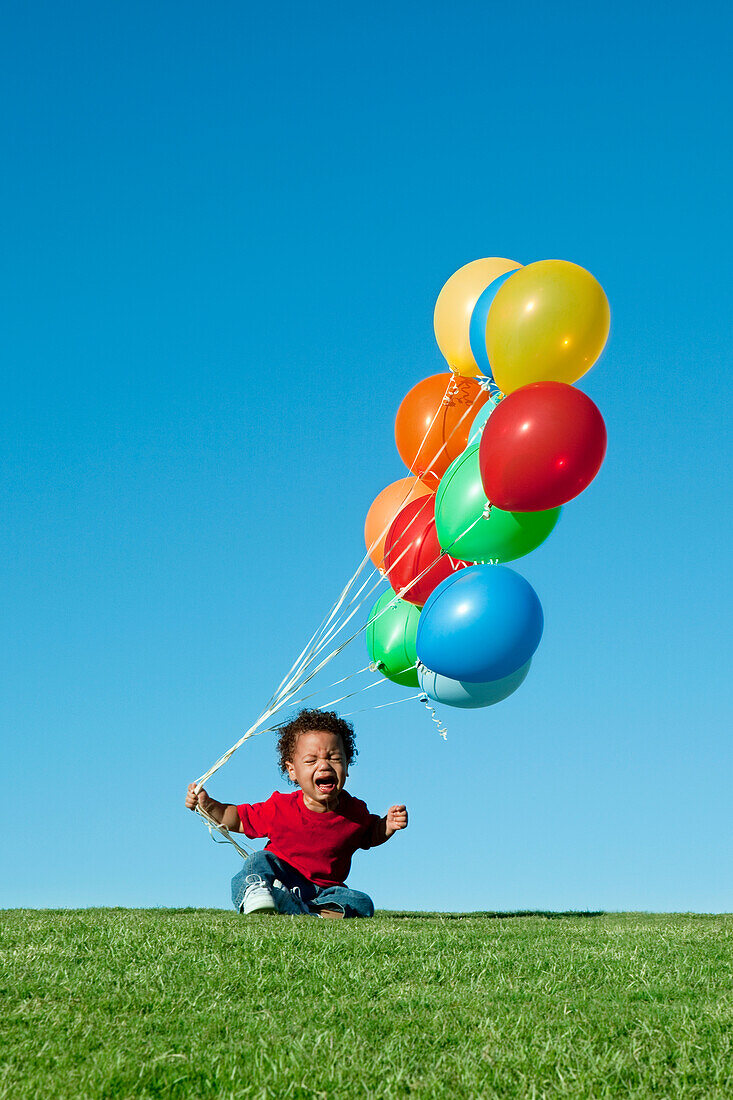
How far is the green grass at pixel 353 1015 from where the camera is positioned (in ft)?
8.96

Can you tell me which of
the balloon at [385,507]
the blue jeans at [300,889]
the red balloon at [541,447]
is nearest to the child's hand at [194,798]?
the blue jeans at [300,889]


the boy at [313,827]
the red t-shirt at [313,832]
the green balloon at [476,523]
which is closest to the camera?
the boy at [313,827]

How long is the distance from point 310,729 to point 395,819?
87cm

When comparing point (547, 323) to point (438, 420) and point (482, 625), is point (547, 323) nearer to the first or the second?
point (438, 420)

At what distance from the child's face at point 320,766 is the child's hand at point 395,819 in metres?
0.38

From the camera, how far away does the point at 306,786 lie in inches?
269

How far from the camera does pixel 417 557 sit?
7.31 meters

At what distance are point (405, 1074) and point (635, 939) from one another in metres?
2.79

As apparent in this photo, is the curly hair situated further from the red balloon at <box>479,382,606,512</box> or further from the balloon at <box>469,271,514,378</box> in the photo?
the balloon at <box>469,271,514,378</box>

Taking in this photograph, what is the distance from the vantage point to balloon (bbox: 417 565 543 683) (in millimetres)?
6328

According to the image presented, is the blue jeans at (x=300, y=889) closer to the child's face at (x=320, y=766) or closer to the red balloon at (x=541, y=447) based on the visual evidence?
the child's face at (x=320, y=766)

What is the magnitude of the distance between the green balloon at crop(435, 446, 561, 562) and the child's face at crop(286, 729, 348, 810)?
5.20 feet

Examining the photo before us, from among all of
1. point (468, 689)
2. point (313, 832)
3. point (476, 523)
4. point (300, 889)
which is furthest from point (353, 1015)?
point (476, 523)

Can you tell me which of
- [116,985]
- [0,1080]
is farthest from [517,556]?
[0,1080]
